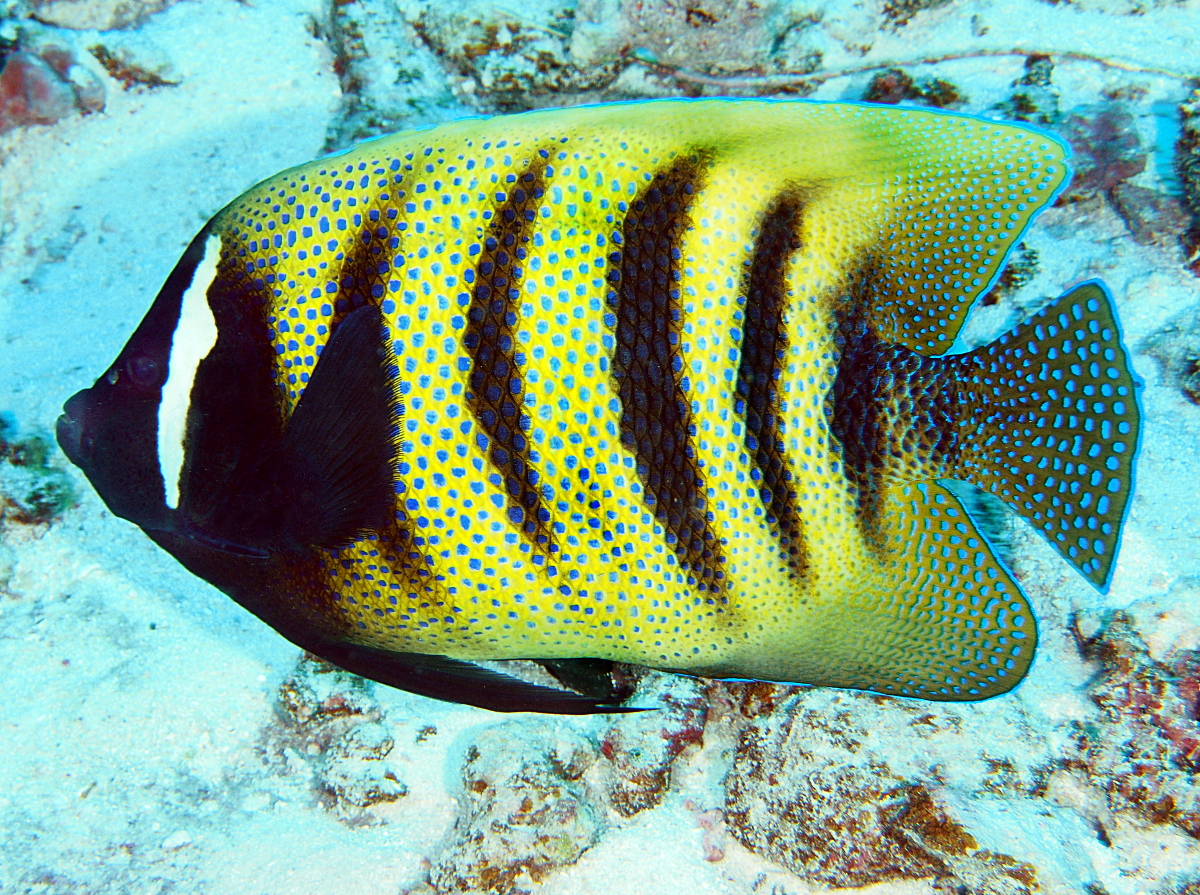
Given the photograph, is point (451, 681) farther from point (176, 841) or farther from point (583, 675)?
point (176, 841)

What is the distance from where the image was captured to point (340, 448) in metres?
1.31

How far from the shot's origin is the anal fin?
1433 millimetres

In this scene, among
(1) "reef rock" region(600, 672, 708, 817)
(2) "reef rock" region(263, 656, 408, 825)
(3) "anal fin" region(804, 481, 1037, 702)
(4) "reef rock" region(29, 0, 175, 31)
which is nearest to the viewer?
(3) "anal fin" region(804, 481, 1037, 702)

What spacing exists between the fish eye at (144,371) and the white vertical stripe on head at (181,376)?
0.07ft

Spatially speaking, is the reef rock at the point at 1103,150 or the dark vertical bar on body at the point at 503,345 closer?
the dark vertical bar on body at the point at 503,345

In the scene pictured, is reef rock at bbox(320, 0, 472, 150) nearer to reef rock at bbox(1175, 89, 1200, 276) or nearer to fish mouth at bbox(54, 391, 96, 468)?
fish mouth at bbox(54, 391, 96, 468)

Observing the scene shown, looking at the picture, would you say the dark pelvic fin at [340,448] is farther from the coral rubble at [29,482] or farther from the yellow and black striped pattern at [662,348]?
the coral rubble at [29,482]

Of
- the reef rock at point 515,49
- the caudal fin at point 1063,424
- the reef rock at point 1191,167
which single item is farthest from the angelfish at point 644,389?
the reef rock at point 515,49

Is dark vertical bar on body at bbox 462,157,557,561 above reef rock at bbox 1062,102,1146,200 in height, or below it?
below

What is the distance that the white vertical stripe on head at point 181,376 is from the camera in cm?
136

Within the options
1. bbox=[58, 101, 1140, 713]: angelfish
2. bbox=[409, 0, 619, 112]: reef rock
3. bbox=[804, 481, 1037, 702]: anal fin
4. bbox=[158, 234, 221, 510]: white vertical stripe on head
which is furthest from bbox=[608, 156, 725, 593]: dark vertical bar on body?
bbox=[409, 0, 619, 112]: reef rock

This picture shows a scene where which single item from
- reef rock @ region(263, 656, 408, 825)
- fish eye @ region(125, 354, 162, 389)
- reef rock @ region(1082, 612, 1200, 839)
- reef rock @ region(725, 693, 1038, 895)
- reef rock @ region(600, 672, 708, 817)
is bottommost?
reef rock @ region(263, 656, 408, 825)

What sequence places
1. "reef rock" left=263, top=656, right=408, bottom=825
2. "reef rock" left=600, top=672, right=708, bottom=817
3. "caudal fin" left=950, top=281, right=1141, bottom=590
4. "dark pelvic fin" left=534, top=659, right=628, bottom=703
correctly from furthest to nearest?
"reef rock" left=263, top=656, right=408, bottom=825, "reef rock" left=600, top=672, right=708, bottom=817, "dark pelvic fin" left=534, top=659, right=628, bottom=703, "caudal fin" left=950, top=281, right=1141, bottom=590

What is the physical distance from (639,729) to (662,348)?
125cm
